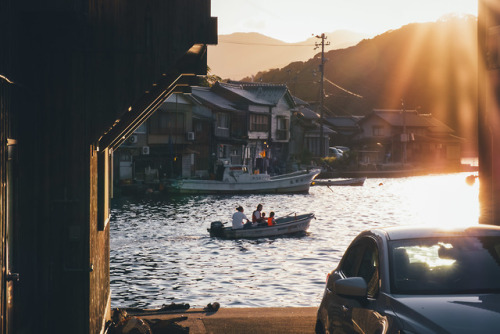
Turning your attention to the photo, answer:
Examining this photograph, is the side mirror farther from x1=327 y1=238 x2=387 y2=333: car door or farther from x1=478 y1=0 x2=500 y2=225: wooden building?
x1=478 y1=0 x2=500 y2=225: wooden building

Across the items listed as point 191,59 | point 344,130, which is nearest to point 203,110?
point 344,130

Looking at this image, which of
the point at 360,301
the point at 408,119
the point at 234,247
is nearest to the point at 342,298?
the point at 360,301

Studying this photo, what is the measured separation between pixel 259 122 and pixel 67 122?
264 ft

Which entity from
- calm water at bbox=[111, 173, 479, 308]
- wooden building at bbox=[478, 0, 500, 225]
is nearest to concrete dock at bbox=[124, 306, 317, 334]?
calm water at bbox=[111, 173, 479, 308]

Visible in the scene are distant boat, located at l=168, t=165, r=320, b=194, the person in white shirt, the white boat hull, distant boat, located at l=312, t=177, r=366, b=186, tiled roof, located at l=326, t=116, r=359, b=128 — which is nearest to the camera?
the person in white shirt

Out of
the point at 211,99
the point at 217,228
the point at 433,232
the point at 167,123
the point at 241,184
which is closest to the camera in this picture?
the point at 433,232

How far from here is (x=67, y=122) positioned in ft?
28.0

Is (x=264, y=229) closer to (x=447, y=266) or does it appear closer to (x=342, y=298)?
(x=342, y=298)

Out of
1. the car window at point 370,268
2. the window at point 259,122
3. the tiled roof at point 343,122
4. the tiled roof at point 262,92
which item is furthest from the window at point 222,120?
the car window at point 370,268

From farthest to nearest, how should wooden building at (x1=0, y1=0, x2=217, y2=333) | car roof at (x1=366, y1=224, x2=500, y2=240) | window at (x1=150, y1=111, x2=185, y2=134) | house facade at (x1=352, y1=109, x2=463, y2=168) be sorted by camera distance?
house facade at (x1=352, y1=109, x2=463, y2=168) < window at (x1=150, y1=111, x2=185, y2=134) < wooden building at (x1=0, y1=0, x2=217, y2=333) < car roof at (x1=366, y1=224, x2=500, y2=240)

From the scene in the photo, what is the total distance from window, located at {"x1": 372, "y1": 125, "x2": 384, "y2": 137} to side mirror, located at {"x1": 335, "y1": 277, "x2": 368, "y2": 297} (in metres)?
117

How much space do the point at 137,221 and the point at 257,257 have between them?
15394 mm

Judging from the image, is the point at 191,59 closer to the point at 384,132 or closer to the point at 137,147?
the point at 137,147

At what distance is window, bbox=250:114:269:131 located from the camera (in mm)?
86688
